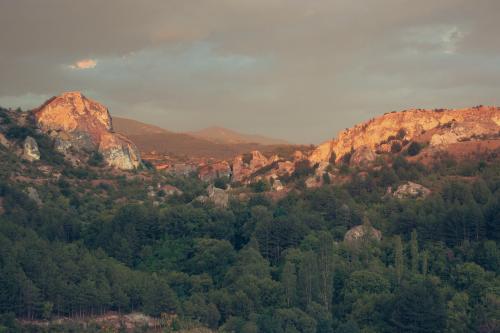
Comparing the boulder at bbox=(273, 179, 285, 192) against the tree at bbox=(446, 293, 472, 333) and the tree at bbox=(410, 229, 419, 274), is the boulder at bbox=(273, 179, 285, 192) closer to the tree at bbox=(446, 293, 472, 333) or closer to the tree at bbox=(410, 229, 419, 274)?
the tree at bbox=(410, 229, 419, 274)

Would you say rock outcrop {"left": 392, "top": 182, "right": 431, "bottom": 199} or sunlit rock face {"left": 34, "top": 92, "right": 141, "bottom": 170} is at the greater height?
sunlit rock face {"left": 34, "top": 92, "right": 141, "bottom": 170}

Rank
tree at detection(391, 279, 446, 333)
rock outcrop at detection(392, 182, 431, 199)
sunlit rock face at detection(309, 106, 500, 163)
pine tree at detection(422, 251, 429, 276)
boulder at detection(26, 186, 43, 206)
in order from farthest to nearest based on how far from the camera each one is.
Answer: sunlit rock face at detection(309, 106, 500, 163) < boulder at detection(26, 186, 43, 206) < rock outcrop at detection(392, 182, 431, 199) < pine tree at detection(422, 251, 429, 276) < tree at detection(391, 279, 446, 333)

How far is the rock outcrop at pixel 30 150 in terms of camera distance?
11988 cm

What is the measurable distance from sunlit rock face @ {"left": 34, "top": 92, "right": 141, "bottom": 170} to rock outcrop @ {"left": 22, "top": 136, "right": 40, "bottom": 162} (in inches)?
316

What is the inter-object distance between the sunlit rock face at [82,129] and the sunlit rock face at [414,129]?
3988cm

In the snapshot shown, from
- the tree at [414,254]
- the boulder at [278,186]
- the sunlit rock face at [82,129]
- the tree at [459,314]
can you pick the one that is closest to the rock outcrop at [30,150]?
the sunlit rock face at [82,129]

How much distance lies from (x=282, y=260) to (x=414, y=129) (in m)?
62.4

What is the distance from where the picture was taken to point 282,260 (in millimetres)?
72688

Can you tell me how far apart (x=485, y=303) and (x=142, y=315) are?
1150 inches

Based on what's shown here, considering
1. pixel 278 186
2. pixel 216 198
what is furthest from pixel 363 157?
pixel 216 198

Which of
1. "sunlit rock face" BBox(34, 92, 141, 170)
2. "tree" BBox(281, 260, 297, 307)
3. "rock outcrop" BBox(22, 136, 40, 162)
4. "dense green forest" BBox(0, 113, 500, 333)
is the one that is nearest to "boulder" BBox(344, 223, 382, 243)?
"dense green forest" BBox(0, 113, 500, 333)

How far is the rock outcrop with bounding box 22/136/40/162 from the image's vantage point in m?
120

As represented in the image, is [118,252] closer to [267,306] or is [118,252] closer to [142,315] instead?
[142,315]

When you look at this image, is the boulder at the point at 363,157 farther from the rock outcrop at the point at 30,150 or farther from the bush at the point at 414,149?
the rock outcrop at the point at 30,150
